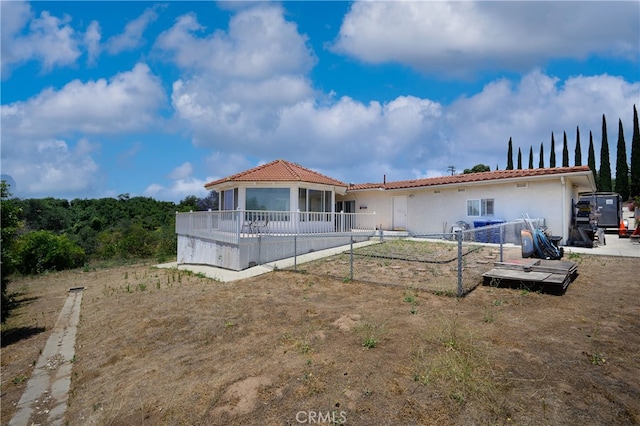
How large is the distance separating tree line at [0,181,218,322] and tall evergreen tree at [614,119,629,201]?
45.3m

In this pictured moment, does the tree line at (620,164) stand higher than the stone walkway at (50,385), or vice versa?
the tree line at (620,164)

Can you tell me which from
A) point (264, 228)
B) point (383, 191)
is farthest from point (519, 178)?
point (264, 228)

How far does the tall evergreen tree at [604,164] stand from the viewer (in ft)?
131

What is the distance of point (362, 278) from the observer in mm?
9273

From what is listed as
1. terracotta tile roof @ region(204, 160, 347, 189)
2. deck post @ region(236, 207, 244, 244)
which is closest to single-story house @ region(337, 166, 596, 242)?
terracotta tile roof @ region(204, 160, 347, 189)

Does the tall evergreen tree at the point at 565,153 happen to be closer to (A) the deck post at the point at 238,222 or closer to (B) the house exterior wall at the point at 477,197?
(B) the house exterior wall at the point at 477,197

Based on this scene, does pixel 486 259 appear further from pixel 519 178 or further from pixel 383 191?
pixel 383 191

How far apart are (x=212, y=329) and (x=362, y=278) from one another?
14.5ft

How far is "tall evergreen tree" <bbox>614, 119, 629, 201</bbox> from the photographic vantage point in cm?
3925

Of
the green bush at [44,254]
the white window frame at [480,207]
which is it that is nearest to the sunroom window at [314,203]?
the white window frame at [480,207]

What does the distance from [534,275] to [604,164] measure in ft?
147

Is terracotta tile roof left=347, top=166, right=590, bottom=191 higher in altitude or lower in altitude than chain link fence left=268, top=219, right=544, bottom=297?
higher

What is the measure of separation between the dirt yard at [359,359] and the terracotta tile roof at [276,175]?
28.0 feet

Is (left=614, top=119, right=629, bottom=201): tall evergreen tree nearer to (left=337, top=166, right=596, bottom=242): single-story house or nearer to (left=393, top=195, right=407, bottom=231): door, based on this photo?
(left=337, top=166, right=596, bottom=242): single-story house
